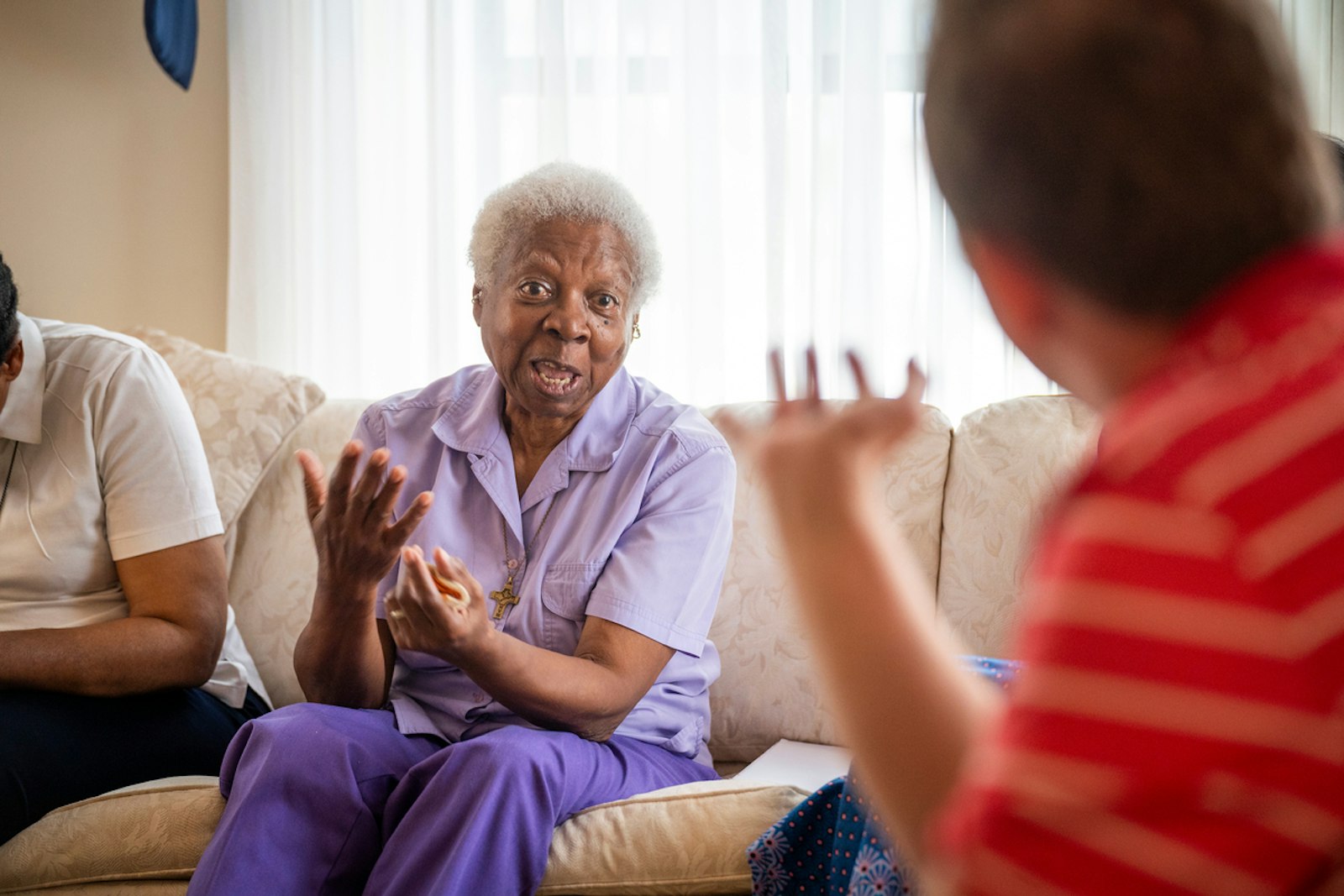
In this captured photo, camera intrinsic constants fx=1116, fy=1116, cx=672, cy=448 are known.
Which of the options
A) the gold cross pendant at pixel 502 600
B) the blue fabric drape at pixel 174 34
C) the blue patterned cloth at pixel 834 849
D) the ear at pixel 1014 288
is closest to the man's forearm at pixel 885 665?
the ear at pixel 1014 288

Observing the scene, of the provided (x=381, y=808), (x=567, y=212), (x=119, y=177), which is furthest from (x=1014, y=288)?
(x=119, y=177)

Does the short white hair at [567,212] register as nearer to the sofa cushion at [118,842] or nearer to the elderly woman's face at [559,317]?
the elderly woman's face at [559,317]

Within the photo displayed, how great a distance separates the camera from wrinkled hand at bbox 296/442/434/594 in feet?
4.18

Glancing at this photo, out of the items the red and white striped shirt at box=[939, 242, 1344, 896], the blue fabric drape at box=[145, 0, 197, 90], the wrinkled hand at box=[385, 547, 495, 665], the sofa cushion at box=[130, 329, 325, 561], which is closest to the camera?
the red and white striped shirt at box=[939, 242, 1344, 896]

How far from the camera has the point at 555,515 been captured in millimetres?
1674

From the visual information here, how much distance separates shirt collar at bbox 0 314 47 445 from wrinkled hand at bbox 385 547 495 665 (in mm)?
761

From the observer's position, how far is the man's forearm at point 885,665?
53 cm

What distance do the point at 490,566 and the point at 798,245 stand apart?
4.27 feet

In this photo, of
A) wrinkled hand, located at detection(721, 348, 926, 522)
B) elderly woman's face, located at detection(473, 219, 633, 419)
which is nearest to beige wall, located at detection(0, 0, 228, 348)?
elderly woman's face, located at detection(473, 219, 633, 419)

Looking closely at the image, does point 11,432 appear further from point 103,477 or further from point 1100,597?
point 1100,597

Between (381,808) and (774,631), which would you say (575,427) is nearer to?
(774,631)

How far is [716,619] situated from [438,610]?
80 centimetres

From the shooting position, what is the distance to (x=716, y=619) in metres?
1.97

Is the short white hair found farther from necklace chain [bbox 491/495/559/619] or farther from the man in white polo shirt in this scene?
the man in white polo shirt
